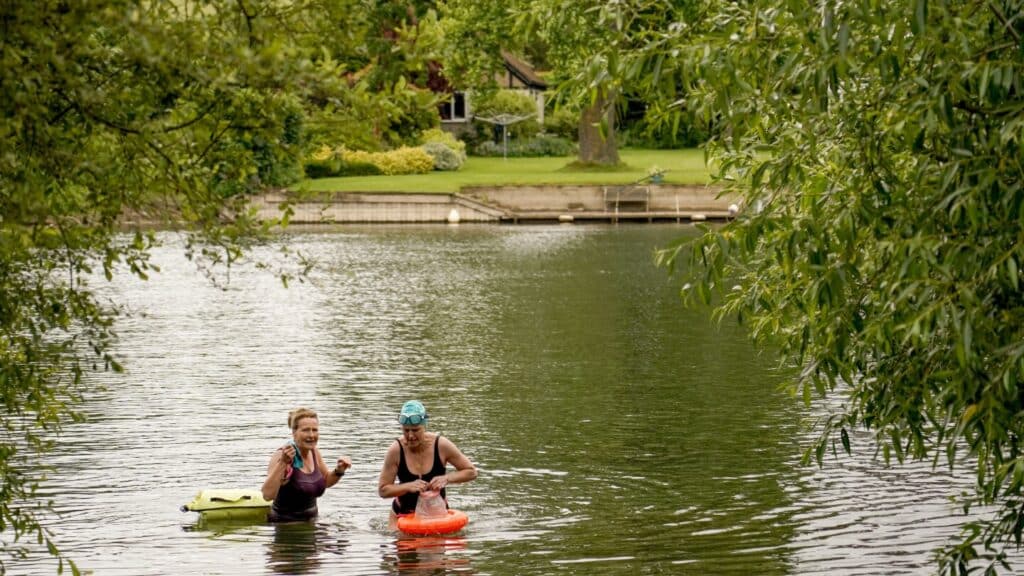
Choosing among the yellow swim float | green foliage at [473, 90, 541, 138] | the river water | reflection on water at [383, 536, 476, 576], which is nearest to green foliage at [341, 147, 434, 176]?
green foliage at [473, 90, 541, 138]

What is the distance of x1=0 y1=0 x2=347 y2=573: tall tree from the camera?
29.6 ft

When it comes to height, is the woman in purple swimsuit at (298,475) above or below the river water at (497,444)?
above

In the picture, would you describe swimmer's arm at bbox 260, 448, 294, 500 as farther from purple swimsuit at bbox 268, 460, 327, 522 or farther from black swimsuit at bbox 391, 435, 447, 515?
black swimsuit at bbox 391, 435, 447, 515

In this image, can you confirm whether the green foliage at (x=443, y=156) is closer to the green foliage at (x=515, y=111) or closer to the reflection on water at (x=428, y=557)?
the green foliage at (x=515, y=111)

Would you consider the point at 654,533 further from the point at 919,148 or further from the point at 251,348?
the point at 251,348

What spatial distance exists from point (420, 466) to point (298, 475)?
1377 mm

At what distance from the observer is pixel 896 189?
417 inches

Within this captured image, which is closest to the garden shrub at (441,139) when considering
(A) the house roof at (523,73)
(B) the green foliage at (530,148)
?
(B) the green foliage at (530,148)

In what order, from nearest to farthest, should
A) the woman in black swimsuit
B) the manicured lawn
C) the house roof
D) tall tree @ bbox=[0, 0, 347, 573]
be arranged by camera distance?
tall tree @ bbox=[0, 0, 347, 573] < the woman in black swimsuit < the manicured lawn < the house roof

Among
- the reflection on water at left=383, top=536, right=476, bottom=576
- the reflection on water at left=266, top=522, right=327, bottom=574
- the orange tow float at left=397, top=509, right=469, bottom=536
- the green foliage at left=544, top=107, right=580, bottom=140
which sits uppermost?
the green foliage at left=544, top=107, right=580, bottom=140

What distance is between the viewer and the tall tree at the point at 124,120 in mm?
Result: 9008

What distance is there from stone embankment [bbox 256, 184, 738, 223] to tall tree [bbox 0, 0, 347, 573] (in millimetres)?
59749

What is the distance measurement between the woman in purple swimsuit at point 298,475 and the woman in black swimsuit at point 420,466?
0.56 m

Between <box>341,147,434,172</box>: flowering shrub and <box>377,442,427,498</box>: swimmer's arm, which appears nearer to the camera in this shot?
<box>377,442,427,498</box>: swimmer's arm
